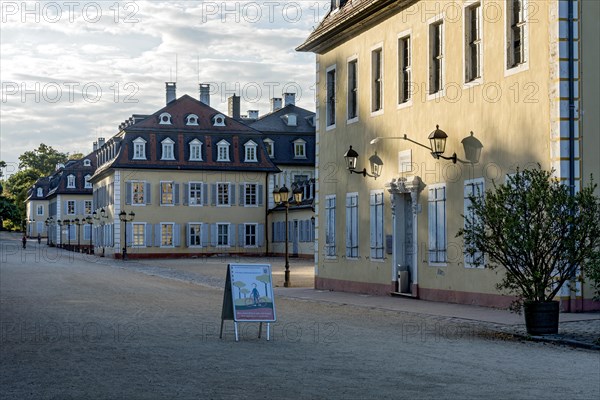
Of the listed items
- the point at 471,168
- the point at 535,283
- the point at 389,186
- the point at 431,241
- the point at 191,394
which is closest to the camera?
the point at 191,394

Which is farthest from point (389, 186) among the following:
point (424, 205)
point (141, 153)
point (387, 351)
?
point (141, 153)

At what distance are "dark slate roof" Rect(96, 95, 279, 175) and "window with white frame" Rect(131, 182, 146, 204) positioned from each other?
126cm

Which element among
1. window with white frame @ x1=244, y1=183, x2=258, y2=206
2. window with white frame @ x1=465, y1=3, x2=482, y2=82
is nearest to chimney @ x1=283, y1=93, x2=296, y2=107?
window with white frame @ x1=244, y1=183, x2=258, y2=206

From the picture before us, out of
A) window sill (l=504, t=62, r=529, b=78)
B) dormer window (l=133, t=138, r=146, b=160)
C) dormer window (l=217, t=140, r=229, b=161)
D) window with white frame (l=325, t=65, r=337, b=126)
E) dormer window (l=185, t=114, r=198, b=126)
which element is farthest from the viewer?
dormer window (l=185, t=114, r=198, b=126)

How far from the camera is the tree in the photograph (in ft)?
509

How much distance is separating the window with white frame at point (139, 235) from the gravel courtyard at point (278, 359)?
157ft

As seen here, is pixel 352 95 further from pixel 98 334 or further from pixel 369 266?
pixel 98 334

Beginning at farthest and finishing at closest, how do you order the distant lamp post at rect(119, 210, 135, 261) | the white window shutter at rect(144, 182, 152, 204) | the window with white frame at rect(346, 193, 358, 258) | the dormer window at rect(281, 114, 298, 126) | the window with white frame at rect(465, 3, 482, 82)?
the dormer window at rect(281, 114, 298, 126) < the white window shutter at rect(144, 182, 152, 204) < the distant lamp post at rect(119, 210, 135, 261) < the window with white frame at rect(346, 193, 358, 258) < the window with white frame at rect(465, 3, 482, 82)

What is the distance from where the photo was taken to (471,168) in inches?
842

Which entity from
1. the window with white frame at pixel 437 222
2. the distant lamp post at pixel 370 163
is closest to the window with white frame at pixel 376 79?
the distant lamp post at pixel 370 163

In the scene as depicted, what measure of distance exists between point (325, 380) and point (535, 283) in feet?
18.3

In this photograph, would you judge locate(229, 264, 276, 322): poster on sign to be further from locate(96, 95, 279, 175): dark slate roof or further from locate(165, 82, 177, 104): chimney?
locate(165, 82, 177, 104): chimney

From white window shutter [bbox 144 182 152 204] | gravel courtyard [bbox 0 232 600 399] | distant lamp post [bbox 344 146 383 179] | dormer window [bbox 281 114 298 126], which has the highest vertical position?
dormer window [bbox 281 114 298 126]

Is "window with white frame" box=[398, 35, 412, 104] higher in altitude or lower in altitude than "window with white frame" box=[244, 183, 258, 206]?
higher
